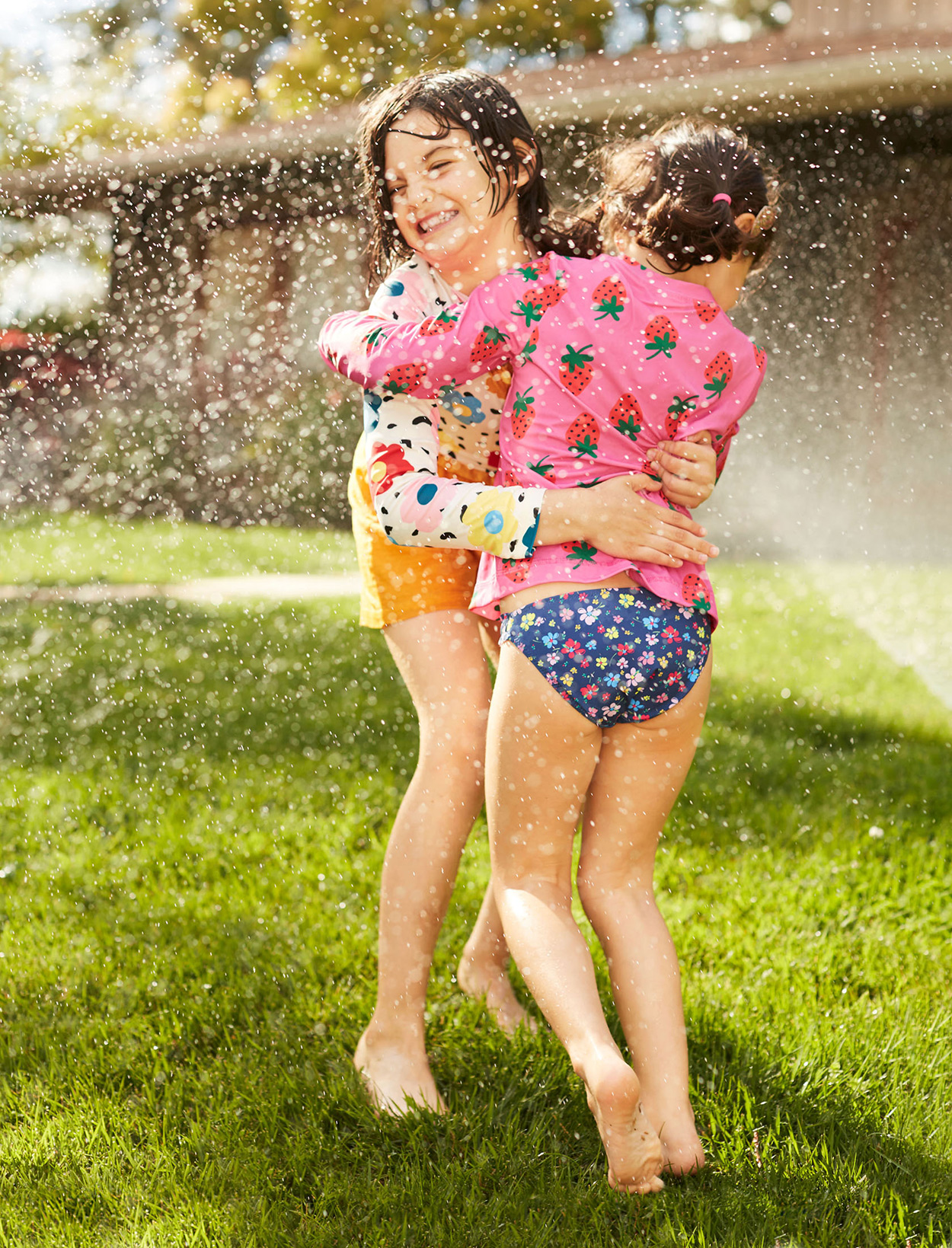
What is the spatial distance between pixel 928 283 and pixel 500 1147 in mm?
10688

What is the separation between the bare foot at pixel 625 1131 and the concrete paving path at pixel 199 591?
17.0 ft

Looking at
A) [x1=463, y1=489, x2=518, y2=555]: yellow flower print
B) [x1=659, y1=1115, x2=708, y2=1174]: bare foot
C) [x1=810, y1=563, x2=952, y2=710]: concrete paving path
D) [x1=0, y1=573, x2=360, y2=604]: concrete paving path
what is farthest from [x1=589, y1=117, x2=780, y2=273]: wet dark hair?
[x1=0, y1=573, x2=360, y2=604]: concrete paving path

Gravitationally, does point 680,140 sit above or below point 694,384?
above

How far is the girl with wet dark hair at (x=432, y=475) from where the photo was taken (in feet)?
6.01

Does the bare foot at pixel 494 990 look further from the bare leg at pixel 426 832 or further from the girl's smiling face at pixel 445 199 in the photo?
the girl's smiling face at pixel 445 199

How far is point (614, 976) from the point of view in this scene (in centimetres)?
181

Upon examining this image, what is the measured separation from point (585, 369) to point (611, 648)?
15.4 inches

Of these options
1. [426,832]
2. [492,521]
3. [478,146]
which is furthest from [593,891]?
[478,146]

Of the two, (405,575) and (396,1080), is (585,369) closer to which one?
(405,575)

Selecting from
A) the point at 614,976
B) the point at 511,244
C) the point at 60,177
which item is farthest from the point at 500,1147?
the point at 60,177

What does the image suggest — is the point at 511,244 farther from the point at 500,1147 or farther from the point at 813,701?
the point at 813,701

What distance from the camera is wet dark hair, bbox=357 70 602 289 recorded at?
1872 mm

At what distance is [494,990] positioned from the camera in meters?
2.29

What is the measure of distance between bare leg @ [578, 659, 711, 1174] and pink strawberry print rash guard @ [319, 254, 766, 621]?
0.22m
